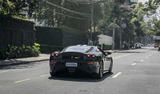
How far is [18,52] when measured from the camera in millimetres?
27719

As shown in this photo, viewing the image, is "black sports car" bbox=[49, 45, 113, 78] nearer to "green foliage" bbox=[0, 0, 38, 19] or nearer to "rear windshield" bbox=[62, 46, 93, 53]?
"rear windshield" bbox=[62, 46, 93, 53]

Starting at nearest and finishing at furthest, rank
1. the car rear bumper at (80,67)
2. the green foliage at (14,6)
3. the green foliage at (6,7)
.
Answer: the car rear bumper at (80,67), the green foliage at (6,7), the green foliage at (14,6)

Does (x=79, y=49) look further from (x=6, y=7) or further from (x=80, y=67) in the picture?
(x=6, y=7)

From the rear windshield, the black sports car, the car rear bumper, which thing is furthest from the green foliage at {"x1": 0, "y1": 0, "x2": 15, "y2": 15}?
the car rear bumper

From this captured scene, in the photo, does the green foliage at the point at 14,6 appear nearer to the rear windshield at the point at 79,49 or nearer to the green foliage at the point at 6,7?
the green foliage at the point at 6,7

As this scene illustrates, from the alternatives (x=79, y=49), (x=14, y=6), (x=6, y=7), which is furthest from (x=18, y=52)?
(x=79, y=49)

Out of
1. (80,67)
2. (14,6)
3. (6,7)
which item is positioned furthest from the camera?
(14,6)

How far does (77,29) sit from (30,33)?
24.8m

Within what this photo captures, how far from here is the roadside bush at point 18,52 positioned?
25.7 metres

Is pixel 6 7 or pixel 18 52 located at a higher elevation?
pixel 6 7

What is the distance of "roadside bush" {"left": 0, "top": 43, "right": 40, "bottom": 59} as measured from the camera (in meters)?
25.7

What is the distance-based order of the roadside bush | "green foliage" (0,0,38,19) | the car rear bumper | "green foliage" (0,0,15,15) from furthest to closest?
1. the roadside bush
2. "green foliage" (0,0,38,19)
3. "green foliage" (0,0,15,15)
4. the car rear bumper

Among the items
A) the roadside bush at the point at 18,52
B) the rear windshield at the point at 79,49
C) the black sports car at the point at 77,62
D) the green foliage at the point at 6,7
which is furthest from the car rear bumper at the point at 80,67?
the roadside bush at the point at 18,52

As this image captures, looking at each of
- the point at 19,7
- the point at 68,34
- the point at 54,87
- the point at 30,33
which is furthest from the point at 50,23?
the point at 54,87
